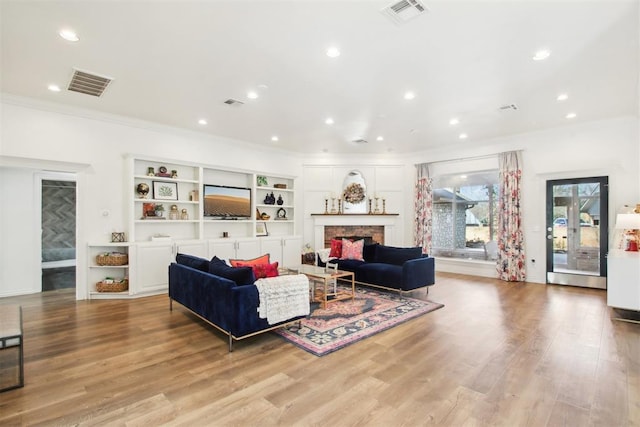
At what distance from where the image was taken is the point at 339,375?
267 cm

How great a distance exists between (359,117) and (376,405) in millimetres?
4379

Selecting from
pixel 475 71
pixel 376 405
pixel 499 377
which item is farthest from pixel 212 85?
pixel 499 377

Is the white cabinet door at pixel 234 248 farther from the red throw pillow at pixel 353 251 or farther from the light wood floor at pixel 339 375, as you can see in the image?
the light wood floor at pixel 339 375

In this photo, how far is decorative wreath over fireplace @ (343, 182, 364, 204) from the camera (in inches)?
327

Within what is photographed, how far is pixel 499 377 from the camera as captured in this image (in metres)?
2.63

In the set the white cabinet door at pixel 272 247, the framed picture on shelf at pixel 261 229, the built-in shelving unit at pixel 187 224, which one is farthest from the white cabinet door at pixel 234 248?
the framed picture on shelf at pixel 261 229

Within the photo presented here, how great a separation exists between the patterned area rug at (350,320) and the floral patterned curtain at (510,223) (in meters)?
2.83

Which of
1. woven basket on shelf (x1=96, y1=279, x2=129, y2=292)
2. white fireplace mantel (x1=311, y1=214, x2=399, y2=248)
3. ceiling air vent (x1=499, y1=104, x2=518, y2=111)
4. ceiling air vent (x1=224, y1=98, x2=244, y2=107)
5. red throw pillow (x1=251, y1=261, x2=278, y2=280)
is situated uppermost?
ceiling air vent (x1=499, y1=104, x2=518, y2=111)

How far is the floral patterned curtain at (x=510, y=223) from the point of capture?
652 centimetres

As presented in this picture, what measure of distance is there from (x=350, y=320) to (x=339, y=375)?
4.49ft

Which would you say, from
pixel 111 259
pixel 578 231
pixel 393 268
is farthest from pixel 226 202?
pixel 578 231

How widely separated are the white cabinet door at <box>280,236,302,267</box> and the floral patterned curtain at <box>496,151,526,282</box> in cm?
447

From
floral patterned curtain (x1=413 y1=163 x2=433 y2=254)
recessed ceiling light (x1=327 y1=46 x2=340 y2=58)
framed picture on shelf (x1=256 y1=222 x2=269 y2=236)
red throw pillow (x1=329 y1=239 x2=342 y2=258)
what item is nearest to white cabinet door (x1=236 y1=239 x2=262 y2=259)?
framed picture on shelf (x1=256 y1=222 x2=269 y2=236)

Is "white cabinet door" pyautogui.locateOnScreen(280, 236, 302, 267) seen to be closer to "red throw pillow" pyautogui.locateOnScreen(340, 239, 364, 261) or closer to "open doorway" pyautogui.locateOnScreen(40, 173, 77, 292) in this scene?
"red throw pillow" pyautogui.locateOnScreen(340, 239, 364, 261)
